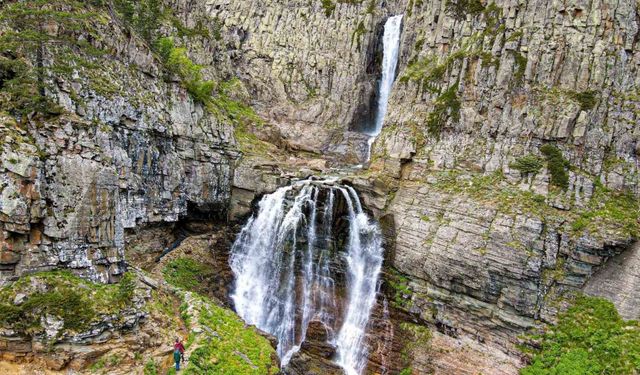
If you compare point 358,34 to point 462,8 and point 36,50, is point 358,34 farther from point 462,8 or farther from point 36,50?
point 36,50

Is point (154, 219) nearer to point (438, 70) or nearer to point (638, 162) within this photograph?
point (438, 70)

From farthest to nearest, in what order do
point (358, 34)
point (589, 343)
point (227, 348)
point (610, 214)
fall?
point (358, 34), point (610, 214), point (589, 343), point (227, 348)

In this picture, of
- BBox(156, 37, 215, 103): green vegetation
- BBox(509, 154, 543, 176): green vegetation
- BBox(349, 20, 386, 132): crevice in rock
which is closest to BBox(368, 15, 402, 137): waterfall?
BBox(349, 20, 386, 132): crevice in rock

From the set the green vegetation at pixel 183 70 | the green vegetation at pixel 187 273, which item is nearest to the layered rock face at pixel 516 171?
the green vegetation at pixel 187 273

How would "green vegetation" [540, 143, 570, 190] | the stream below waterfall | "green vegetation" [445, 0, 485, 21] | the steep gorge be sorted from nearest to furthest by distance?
the steep gorge
"green vegetation" [540, 143, 570, 190]
the stream below waterfall
"green vegetation" [445, 0, 485, 21]

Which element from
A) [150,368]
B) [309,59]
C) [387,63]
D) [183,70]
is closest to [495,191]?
[387,63]

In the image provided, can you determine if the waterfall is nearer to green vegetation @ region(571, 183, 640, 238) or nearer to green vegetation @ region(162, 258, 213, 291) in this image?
green vegetation @ region(571, 183, 640, 238)

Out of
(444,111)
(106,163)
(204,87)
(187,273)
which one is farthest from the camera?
(204,87)

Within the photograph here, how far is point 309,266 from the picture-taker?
87.7 ft

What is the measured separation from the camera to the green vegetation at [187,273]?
25.9 meters

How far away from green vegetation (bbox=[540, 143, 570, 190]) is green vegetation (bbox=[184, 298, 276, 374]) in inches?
728

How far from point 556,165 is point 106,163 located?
948 inches

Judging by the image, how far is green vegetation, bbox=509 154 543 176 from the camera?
24469 mm

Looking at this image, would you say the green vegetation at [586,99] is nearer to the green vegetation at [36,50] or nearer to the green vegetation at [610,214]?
the green vegetation at [610,214]
